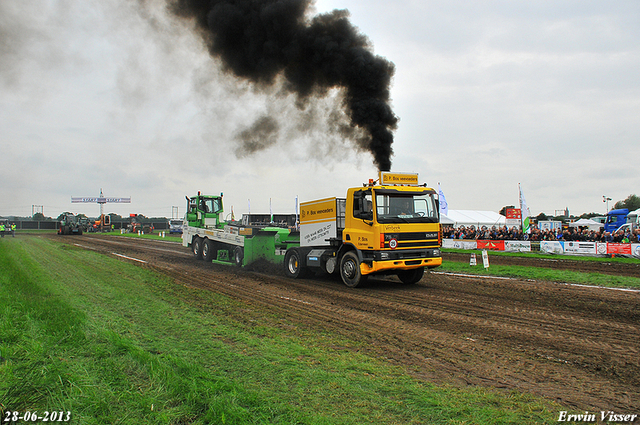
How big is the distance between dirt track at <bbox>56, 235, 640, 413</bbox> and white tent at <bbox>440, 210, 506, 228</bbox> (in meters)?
25.2

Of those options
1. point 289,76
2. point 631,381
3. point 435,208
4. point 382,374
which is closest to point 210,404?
point 382,374

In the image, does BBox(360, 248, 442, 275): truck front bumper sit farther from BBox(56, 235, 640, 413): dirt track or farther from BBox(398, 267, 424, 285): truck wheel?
BBox(398, 267, 424, 285): truck wheel

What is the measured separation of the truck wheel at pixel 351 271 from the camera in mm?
10789

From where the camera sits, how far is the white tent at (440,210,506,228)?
1428 inches

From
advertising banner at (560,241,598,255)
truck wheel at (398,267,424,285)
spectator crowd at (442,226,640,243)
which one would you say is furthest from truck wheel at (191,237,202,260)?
advertising banner at (560,241,598,255)

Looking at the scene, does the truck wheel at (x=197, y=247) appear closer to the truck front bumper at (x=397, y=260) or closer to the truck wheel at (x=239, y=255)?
the truck wheel at (x=239, y=255)

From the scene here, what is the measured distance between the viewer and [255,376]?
4.29 meters

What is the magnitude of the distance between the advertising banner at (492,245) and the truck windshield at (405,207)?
54.0 ft

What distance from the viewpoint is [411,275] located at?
1182 cm

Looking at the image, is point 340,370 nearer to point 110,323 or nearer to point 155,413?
point 155,413

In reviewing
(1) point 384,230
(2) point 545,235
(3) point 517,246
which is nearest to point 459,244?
(3) point 517,246

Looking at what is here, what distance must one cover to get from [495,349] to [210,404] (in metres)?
3.84

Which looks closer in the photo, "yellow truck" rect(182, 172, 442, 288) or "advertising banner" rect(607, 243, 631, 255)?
"yellow truck" rect(182, 172, 442, 288)

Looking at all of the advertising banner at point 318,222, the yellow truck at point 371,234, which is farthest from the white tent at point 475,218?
the yellow truck at point 371,234
